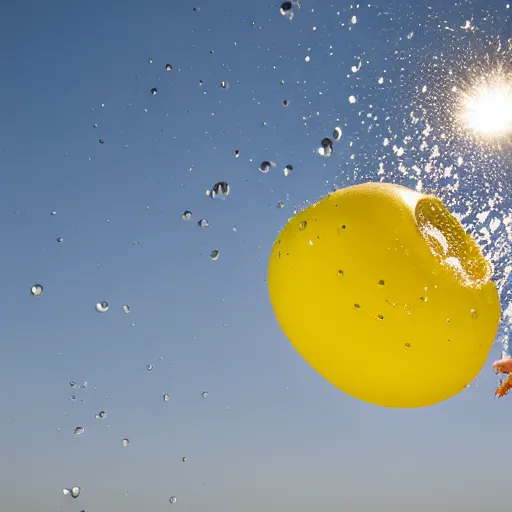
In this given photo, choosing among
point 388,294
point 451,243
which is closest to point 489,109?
point 451,243

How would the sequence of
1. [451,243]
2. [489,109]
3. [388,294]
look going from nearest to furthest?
[388,294] → [451,243] → [489,109]

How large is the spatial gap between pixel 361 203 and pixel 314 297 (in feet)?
2.08

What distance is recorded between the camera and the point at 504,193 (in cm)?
473

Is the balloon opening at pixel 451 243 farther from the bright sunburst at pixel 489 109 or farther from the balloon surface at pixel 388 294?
the bright sunburst at pixel 489 109

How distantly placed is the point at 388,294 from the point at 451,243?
2.16 ft

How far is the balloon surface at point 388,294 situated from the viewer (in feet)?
10.8

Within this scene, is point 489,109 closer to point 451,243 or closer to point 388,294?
point 451,243

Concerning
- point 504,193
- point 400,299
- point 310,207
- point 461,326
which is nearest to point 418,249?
point 400,299

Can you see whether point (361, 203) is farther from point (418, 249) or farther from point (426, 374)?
point (426, 374)

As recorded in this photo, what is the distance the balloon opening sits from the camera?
3463mm

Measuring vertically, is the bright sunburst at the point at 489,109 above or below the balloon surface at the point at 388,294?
above

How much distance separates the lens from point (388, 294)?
3287 mm

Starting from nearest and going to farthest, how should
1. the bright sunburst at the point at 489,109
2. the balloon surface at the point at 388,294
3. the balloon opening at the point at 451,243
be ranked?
the balloon surface at the point at 388,294
the balloon opening at the point at 451,243
the bright sunburst at the point at 489,109

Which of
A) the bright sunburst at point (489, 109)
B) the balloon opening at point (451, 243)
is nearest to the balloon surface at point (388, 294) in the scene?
the balloon opening at point (451, 243)
